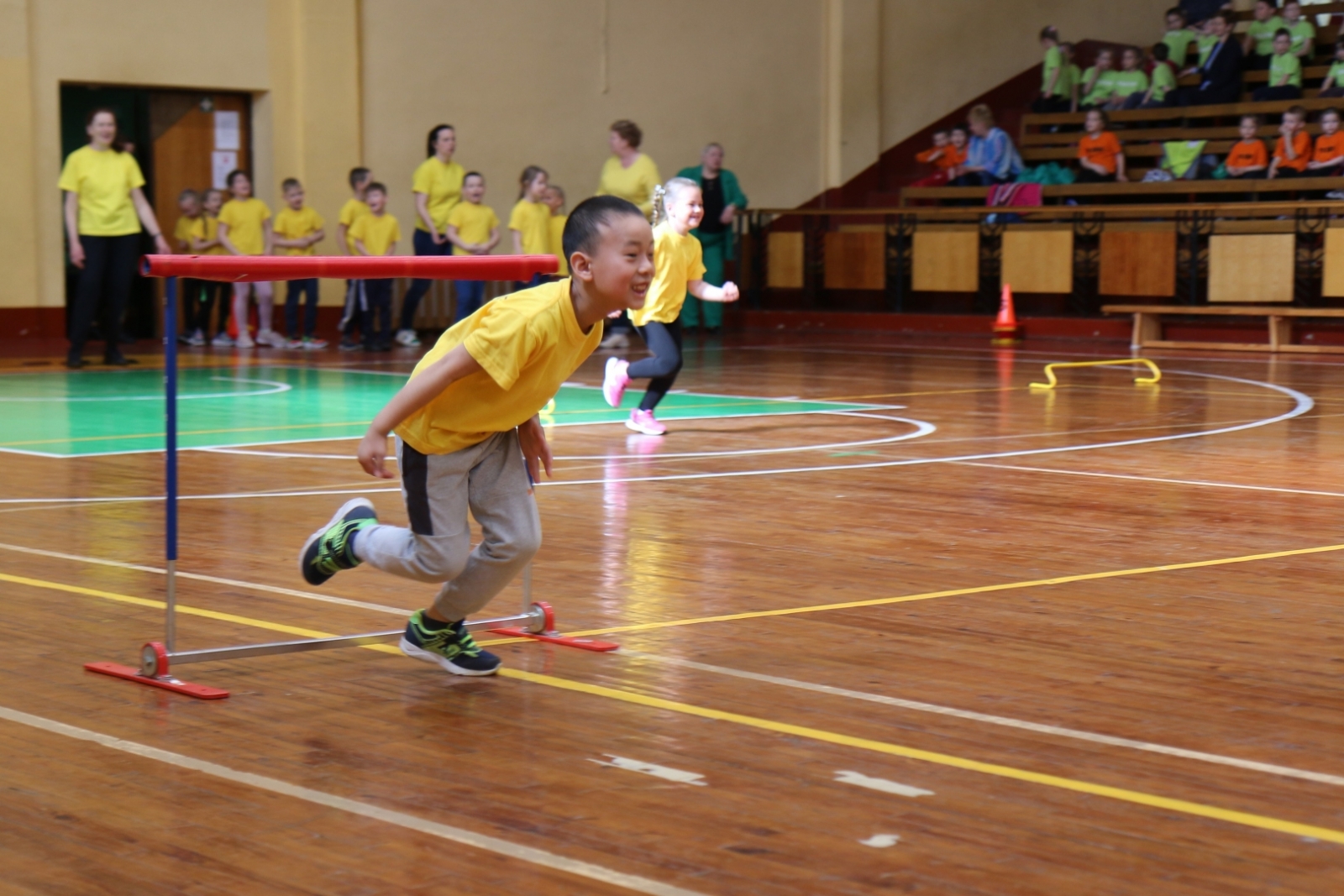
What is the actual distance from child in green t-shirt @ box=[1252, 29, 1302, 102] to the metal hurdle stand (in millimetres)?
16489

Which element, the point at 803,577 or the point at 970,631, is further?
the point at 803,577

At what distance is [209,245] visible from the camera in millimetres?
16188

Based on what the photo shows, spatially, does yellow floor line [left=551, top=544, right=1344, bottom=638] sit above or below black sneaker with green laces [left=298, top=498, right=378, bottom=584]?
below

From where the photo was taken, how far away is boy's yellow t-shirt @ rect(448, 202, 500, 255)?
615 inches

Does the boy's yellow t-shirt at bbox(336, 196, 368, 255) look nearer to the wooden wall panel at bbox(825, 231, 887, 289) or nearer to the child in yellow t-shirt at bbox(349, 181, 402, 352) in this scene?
the child in yellow t-shirt at bbox(349, 181, 402, 352)

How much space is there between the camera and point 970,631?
424 centimetres

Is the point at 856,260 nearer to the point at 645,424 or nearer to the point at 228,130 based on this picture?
the point at 228,130

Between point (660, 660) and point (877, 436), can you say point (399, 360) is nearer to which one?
point (877, 436)

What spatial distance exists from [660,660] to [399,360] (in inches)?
431

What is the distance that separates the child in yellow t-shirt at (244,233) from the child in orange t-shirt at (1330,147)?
1026 cm

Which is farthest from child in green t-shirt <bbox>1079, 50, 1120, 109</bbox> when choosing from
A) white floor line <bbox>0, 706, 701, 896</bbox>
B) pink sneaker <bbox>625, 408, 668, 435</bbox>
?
white floor line <bbox>0, 706, 701, 896</bbox>

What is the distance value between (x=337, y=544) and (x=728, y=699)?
998 mm

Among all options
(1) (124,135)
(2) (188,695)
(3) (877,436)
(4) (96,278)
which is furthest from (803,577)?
(1) (124,135)

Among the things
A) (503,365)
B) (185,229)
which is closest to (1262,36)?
(185,229)
